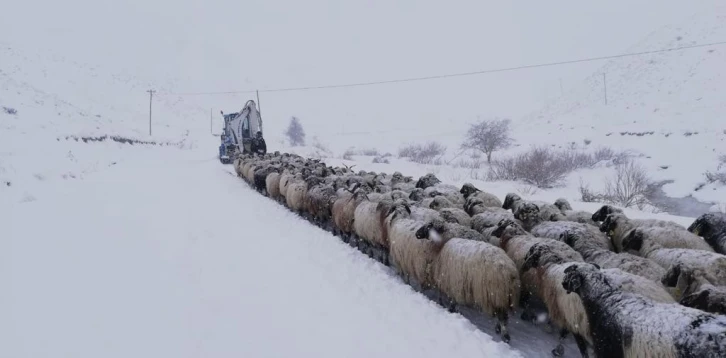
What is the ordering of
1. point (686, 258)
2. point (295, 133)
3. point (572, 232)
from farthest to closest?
point (295, 133)
point (572, 232)
point (686, 258)

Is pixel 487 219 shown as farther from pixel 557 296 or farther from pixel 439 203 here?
pixel 557 296

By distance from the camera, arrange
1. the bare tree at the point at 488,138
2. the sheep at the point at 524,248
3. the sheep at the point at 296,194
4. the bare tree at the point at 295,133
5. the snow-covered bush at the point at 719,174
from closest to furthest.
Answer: the sheep at the point at 524,248
the sheep at the point at 296,194
the snow-covered bush at the point at 719,174
the bare tree at the point at 488,138
the bare tree at the point at 295,133

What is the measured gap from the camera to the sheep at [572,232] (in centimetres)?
615

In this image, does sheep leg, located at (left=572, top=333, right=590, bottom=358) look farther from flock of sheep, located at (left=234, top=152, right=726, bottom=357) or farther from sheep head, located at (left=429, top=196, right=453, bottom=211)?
sheep head, located at (left=429, top=196, right=453, bottom=211)

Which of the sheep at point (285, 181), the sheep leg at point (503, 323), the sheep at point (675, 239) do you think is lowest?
the sheep leg at point (503, 323)

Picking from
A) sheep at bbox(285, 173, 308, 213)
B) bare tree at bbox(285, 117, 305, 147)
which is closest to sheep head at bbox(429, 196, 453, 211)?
sheep at bbox(285, 173, 308, 213)

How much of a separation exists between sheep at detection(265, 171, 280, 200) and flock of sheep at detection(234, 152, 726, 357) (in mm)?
4743

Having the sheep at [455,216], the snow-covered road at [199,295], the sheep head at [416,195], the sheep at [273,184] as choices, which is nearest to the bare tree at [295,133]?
the sheep at [273,184]

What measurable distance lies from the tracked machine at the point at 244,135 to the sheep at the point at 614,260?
771 inches

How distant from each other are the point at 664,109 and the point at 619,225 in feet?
123

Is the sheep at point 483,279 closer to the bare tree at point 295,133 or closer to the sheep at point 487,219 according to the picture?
the sheep at point 487,219

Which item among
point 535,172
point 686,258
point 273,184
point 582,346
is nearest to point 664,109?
point 535,172

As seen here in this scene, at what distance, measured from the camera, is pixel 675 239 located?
5.80 metres

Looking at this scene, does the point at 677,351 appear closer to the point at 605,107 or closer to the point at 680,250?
the point at 680,250
